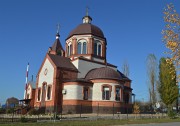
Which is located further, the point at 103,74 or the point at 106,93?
the point at 103,74

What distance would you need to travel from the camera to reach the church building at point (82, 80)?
35.4 metres

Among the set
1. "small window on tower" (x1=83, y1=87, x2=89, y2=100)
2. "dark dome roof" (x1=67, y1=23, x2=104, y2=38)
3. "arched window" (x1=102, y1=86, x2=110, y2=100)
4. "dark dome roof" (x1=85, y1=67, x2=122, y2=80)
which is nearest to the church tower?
"dark dome roof" (x1=67, y1=23, x2=104, y2=38)

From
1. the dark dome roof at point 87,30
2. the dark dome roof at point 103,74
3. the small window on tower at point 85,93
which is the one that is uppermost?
the dark dome roof at point 87,30

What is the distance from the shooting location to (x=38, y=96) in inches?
1612

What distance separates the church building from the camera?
116 ft

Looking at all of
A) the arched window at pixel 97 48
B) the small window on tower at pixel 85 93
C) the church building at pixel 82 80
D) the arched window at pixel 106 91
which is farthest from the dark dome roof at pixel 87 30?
the small window on tower at pixel 85 93

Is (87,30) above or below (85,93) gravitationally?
above

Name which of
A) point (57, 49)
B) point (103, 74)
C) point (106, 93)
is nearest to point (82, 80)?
point (103, 74)

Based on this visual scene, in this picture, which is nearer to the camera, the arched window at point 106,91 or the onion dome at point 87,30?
the arched window at point 106,91

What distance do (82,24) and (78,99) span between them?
1592 centimetres

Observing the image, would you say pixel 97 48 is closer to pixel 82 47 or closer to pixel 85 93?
pixel 82 47

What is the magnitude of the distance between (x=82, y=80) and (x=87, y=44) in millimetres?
8280

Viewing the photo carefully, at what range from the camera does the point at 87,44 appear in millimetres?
41562

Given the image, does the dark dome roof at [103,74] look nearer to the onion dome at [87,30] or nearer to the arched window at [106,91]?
the arched window at [106,91]
